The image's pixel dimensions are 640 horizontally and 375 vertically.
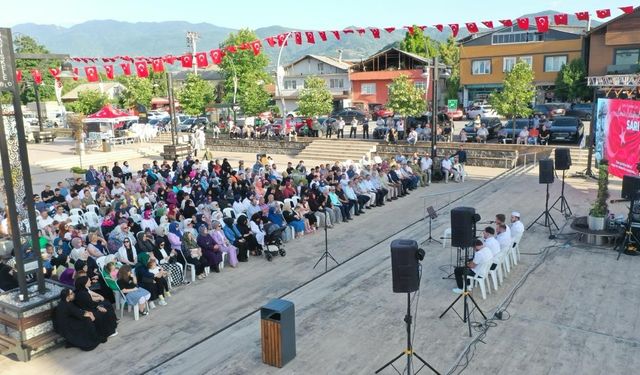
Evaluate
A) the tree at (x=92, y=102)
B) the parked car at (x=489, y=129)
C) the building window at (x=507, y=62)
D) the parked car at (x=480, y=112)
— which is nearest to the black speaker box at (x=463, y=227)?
the parked car at (x=489, y=129)

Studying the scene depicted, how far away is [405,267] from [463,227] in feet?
7.69

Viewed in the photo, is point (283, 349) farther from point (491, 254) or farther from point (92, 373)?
point (491, 254)

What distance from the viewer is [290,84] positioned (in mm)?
64688

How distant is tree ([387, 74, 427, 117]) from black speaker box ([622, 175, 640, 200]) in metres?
17.3

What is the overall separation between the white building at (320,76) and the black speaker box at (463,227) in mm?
49605

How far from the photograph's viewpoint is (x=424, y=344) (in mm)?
7711

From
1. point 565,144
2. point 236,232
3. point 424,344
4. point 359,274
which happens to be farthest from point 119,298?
point 565,144

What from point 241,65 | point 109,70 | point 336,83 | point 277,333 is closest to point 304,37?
point 109,70

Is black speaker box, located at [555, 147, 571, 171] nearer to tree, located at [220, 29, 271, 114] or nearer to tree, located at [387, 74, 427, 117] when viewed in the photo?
tree, located at [387, 74, 427, 117]

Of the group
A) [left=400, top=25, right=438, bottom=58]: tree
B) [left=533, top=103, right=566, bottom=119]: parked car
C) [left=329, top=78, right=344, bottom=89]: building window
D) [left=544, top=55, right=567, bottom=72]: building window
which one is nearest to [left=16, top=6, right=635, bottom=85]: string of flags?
[left=533, top=103, right=566, bottom=119]: parked car

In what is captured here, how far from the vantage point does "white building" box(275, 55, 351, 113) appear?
2347 inches

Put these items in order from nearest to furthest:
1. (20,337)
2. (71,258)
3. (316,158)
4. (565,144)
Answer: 1. (20,337)
2. (71,258)
3. (565,144)
4. (316,158)

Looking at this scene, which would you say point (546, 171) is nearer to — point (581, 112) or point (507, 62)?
point (581, 112)

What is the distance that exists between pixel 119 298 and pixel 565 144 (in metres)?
22.6
